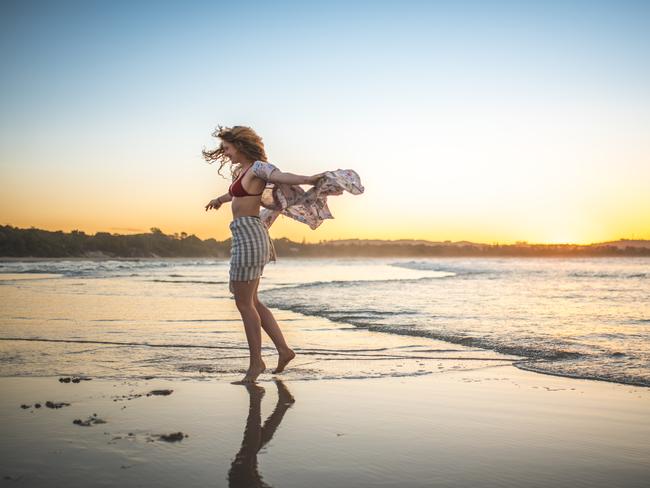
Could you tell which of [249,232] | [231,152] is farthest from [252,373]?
[231,152]

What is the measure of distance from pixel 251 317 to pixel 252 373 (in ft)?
1.62

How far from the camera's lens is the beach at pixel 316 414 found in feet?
9.37

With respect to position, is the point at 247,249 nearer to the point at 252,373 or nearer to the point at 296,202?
the point at 296,202

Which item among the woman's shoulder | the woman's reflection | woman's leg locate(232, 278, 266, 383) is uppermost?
the woman's shoulder

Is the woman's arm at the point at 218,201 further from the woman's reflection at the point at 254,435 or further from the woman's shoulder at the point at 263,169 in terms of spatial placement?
the woman's reflection at the point at 254,435

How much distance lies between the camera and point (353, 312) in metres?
11.4

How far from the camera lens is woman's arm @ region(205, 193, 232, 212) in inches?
220

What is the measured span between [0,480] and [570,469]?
263 centimetres

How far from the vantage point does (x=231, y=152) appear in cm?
535

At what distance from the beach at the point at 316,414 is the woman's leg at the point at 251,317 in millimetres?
198

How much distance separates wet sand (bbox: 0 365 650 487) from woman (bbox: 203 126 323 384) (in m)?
0.48

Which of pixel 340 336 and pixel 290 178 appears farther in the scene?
pixel 340 336

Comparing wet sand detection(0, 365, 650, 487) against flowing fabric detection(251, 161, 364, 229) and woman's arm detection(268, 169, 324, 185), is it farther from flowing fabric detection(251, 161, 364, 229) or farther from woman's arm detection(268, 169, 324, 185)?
woman's arm detection(268, 169, 324, 185)

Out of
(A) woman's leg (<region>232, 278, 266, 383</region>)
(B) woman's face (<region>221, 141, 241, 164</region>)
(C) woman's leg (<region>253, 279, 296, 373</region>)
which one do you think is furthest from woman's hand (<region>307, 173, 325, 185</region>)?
(C) woman's leg (<region>253, 279, 296, 373</region>)
